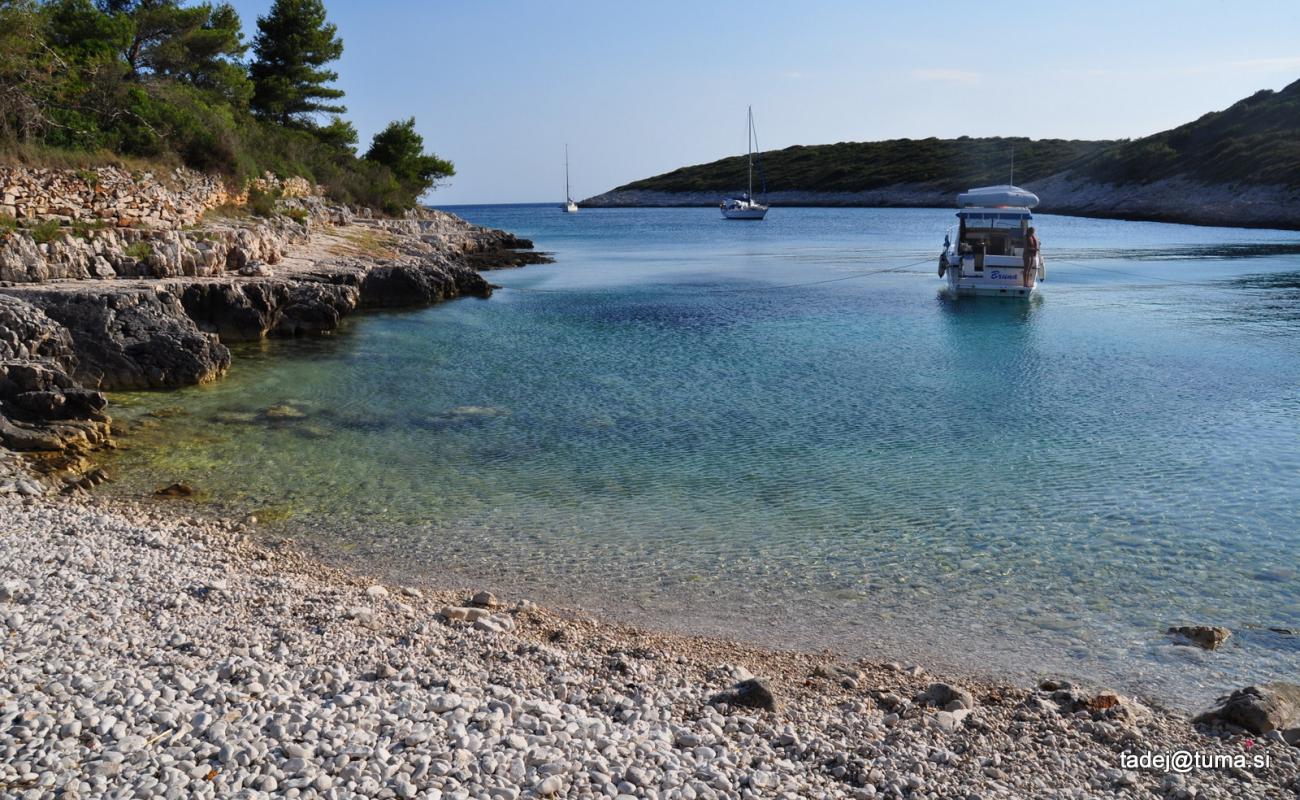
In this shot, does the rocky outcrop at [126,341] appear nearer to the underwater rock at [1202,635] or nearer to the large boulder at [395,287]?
the large boulder at [395,287]

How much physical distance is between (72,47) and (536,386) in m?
20.5

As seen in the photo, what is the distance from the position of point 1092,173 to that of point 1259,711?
99.1 metres

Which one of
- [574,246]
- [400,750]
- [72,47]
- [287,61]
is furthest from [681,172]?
[400,750]

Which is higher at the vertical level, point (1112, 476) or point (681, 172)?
point (681, 172)

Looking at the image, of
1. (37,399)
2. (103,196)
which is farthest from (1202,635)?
(103,196)

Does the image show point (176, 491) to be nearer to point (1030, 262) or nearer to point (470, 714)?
point (470, 714)

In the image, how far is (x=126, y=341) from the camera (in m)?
16.7

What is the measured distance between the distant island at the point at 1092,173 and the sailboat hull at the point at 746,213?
91.4 feet

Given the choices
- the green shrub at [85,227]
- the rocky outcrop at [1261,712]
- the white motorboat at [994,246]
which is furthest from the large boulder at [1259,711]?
the white motorboat at [994,246]

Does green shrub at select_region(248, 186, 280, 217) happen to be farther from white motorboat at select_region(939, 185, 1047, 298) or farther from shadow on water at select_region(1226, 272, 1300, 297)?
shadow on water at select_region(1226, 272, 1300, 297)

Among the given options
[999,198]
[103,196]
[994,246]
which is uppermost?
[103,196]

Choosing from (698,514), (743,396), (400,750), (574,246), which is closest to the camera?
(400,750)

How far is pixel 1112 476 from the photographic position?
39.3ft

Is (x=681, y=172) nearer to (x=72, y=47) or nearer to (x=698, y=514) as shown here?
(x=72, y=47)
